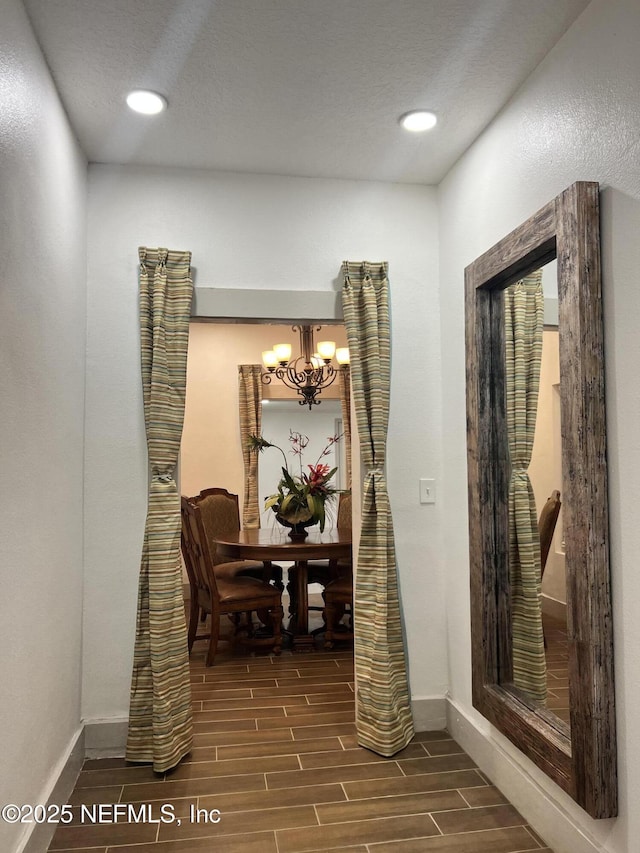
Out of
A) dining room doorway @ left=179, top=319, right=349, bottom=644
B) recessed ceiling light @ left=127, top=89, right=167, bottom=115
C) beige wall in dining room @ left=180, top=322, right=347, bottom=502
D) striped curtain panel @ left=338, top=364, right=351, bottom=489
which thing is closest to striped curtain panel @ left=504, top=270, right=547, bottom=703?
recessed ceiling light @ left=127, top=89, right=167, bottom=115

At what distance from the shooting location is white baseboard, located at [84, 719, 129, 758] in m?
3.07

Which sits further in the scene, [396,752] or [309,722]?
[309,722]

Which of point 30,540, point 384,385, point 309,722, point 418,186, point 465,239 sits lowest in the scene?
point 309,722

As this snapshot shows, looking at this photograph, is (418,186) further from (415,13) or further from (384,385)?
(415,13)

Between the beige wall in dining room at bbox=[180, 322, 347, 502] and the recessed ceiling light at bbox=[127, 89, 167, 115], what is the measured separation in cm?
397

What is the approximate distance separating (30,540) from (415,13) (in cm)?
211

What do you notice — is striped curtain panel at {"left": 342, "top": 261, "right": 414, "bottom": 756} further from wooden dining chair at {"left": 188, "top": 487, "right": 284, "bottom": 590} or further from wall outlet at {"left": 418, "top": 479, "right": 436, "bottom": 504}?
wooden dining chair at {"left": 188, "top": 487, "right": 284, "bottom": 590}

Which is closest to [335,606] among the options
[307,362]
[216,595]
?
[216,595]

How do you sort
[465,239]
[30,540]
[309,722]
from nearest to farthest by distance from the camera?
[30,540] < [465,239] < [309,722]

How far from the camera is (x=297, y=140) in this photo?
303 cm

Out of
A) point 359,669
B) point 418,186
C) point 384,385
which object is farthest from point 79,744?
point 418,186

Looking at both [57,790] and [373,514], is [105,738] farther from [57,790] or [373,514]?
[373,514]

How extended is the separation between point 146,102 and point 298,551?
2940mm

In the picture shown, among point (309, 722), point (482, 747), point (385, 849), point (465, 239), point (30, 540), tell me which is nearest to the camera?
point (30, 540)
